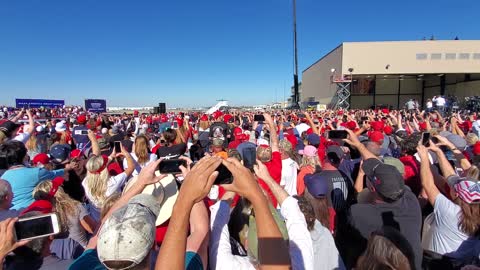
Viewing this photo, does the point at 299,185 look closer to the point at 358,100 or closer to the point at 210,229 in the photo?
the point at 210,229

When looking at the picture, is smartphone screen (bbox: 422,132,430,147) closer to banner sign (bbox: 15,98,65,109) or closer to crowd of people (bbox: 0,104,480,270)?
crowd of people (bbox: 0,104,480,270)

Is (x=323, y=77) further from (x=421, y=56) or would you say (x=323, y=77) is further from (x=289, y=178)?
(x=289, y=178)

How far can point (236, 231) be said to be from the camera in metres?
2.25

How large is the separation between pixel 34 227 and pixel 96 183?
7.80 feet

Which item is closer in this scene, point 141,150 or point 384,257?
point 384,257

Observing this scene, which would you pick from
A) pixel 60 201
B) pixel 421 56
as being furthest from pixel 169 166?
pixel 421 56

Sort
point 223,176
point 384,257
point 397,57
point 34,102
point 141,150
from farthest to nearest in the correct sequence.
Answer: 1. point 397,57
2. point 34,102
3. point 141,150
4. point 384,257
5. point 223,176

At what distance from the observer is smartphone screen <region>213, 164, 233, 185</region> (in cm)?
140

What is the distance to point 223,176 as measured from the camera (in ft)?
4.67

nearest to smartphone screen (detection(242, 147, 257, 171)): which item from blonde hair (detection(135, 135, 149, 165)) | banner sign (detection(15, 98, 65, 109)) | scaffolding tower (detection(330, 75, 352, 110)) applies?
blonde hair (detection(135, 135, 149, 165))

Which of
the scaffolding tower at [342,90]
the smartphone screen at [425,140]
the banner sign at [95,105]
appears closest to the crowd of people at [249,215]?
the smartphone screen at [425,140]

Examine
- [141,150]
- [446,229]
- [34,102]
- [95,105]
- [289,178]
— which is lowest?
[446,229]

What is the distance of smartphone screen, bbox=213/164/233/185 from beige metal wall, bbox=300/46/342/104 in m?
34.4

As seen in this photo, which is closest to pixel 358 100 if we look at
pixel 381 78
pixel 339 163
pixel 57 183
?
pixel 381 78
